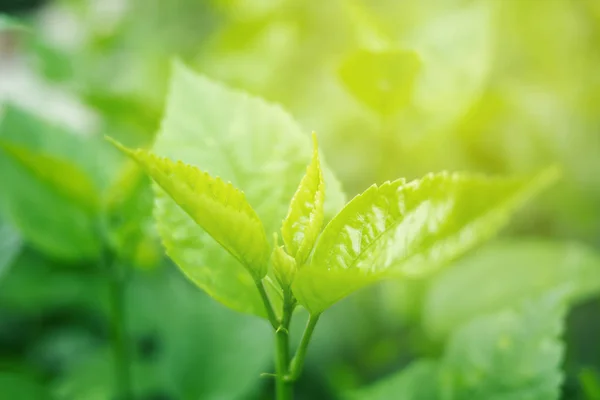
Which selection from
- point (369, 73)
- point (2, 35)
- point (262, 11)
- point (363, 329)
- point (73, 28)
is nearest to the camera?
point (369, 73)

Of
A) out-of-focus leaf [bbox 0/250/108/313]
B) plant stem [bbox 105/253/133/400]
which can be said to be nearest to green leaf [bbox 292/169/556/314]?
plant stem [bbox 105/253/133/400]

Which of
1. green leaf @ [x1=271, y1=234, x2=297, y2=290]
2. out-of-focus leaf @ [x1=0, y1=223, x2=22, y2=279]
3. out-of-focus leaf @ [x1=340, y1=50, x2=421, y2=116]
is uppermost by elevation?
out-of-focus leaf @ [x1=340, y1=50, x2=421, y2=116]

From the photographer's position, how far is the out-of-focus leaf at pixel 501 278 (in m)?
0.58

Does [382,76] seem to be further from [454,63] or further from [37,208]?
[37,208]

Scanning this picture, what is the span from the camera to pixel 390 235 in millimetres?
305

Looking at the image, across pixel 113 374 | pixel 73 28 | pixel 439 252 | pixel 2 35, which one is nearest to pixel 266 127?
pixel 439 252

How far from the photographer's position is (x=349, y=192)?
0.79 metres

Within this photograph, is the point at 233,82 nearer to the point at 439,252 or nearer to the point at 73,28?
the point at 439,252

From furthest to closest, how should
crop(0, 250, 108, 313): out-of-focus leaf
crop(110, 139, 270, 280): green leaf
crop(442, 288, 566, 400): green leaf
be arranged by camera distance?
crop(0, 250, 108, 313): out-of-focus leaf → crop(442, 288, 566, 400): green leaf → crop(110, 139, 270, 280): green leaf

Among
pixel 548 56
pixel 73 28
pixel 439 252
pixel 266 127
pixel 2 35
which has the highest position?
pixel 2 35

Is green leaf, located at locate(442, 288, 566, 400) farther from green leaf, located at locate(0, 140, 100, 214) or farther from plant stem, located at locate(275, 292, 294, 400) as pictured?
green leaf, located at locate(0, 140, 100, 214)

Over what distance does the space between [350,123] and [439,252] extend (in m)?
0.50

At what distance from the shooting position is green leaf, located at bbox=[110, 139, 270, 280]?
274 millimetres

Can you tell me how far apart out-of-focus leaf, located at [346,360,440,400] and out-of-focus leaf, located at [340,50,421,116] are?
236 mm
